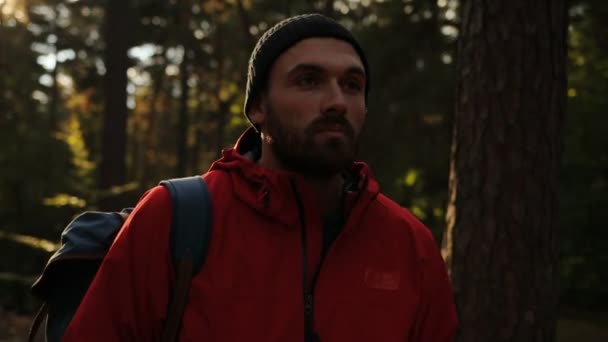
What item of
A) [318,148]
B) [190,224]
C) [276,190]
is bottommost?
[190,224]

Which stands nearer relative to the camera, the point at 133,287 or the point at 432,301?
the point at 133,287

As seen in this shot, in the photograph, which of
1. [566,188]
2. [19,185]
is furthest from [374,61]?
[19,185]

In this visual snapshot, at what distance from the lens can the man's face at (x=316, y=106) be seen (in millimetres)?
2652

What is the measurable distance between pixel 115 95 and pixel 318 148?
1459 centimetres

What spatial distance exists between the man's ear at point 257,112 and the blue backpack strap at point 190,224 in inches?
20.3

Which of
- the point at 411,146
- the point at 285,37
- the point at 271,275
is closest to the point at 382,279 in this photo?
the point at 271,275

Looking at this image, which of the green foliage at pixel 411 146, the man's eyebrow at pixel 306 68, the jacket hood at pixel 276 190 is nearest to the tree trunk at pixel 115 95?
the green foliage at pixel 411 146

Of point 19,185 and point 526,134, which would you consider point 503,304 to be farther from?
point 19,185

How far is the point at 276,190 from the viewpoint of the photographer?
261 cm

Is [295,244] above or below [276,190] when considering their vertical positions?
below

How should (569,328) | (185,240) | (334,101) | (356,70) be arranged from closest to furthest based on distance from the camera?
1. (185,240)
2. (334,101)
3. (356,70)
4. (569,328)

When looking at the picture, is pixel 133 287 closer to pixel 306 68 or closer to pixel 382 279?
pixel 382 279

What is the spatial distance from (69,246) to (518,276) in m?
2.77

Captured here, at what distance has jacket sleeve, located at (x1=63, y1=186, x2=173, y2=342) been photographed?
2.39m
